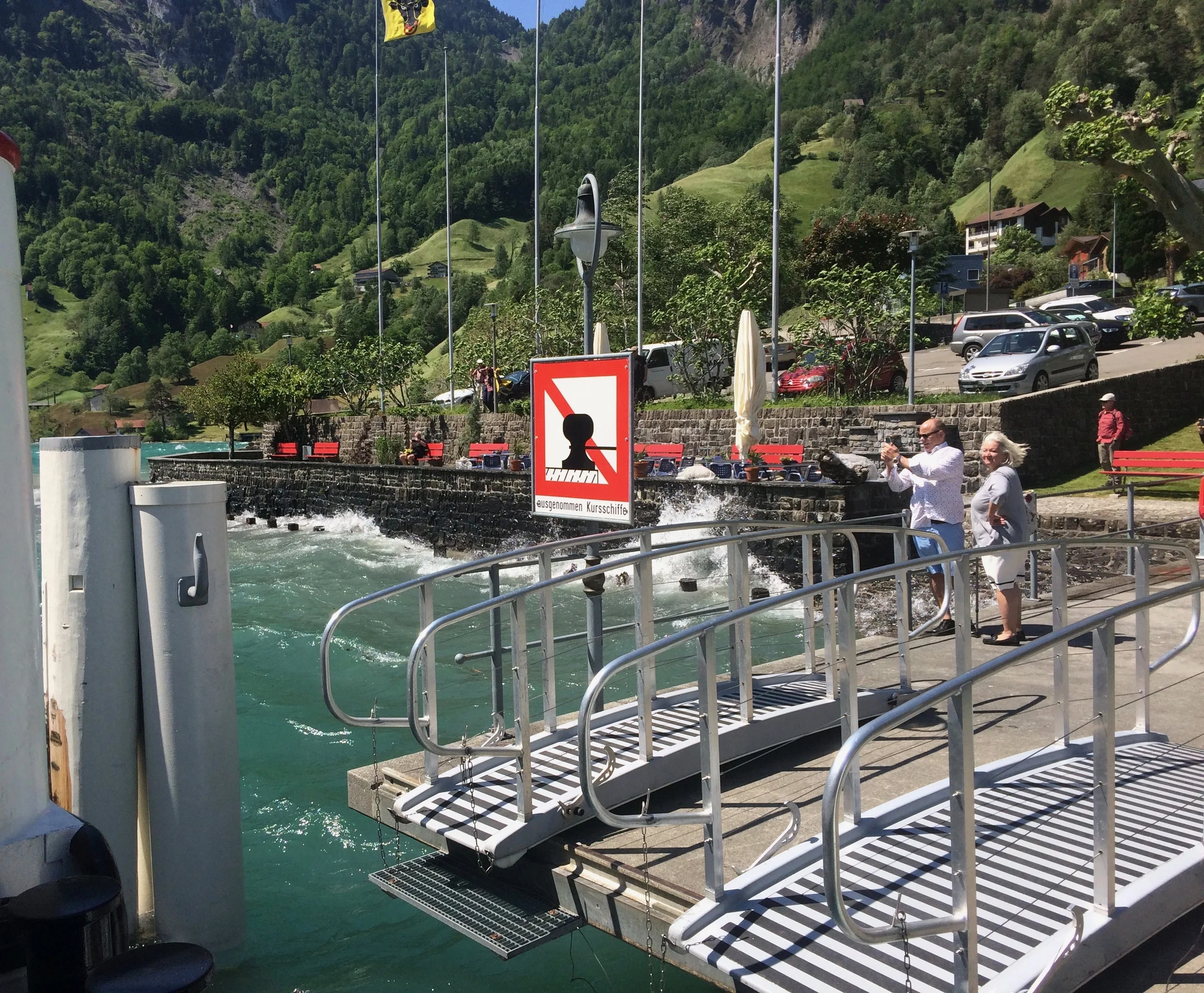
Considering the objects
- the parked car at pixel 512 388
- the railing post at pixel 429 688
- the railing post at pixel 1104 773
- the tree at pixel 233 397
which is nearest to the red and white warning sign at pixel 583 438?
the railing post at pixel 429 688

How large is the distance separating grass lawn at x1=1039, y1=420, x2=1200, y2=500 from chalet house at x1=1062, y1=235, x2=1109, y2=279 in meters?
64.1

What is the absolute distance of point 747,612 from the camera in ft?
15.2

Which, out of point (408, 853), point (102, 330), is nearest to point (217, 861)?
point (408, 853)

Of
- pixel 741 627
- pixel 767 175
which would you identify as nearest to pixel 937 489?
pixel 741 627

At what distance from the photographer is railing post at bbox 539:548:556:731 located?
6.11m

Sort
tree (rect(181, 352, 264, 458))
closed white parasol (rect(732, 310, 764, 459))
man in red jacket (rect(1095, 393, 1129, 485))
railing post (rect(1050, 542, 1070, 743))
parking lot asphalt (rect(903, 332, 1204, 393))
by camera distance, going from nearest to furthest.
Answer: railing post (rect(1050, 542, 1070, 743)) < man in red jacket (rect(1095, 393, 1129, 485)) < closed white parasol (rect(732, 310, 764, 459)) < parking lot asphalt (rect(903, 332, 1204, 393)) < tree (rect(181, 352, 264, 458))

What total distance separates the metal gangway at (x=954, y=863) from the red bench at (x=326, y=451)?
36.8 m

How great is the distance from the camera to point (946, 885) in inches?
164

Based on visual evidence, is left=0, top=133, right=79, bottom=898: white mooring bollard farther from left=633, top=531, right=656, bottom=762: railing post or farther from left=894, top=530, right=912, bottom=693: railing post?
left=894, top=530, right=912, bottom=693: railing post

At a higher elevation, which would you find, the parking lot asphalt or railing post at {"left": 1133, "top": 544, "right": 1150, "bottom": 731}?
the parking lot asphalt

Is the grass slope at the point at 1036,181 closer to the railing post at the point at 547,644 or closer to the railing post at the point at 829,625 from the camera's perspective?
the railing post at the point at 829,625

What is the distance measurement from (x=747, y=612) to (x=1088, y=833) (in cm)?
174

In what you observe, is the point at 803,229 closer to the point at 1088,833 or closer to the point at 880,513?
the point at 880,513

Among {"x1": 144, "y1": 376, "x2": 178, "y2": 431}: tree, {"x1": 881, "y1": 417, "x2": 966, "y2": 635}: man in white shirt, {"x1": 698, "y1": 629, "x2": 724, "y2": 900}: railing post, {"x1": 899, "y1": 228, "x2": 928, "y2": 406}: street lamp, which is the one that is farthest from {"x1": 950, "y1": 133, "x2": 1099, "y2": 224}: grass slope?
{"x1": 698, "y1": 629, "x2": 724, "y2": 900}: railing post
